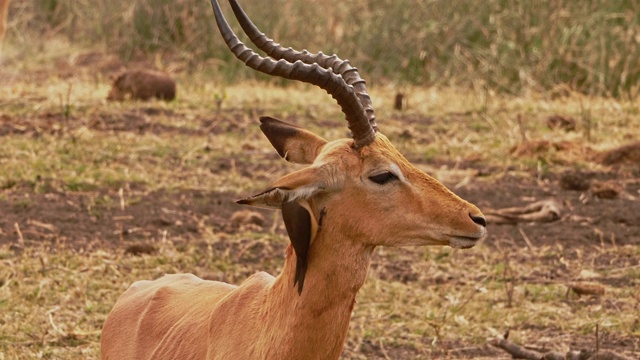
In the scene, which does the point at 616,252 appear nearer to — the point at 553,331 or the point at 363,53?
the point at 553,331

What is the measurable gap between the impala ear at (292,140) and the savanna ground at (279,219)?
1834 mm

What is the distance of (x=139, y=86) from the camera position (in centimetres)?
1171

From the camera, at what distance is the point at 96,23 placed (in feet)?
51.4

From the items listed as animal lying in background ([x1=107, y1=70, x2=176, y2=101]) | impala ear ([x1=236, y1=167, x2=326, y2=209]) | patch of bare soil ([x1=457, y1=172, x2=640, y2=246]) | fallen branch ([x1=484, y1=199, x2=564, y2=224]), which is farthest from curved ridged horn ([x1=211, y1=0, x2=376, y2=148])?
animal lying in background ([x1=107, y1=70, x2=176, y2=101])

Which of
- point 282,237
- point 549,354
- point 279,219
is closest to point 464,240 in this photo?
point 549,354

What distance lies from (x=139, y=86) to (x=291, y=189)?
799 cm

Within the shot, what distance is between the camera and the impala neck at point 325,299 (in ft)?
13.4

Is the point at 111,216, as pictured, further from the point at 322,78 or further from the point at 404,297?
the point at 322,78

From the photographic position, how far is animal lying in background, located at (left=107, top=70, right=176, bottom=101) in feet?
38.3

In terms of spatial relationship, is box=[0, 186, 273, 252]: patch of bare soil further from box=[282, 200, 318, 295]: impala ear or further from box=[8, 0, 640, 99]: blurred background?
box=[8, 0, 640, 99]: blurred background

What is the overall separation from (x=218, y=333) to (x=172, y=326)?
387 mm

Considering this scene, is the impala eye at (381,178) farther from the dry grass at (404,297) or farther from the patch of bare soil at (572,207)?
the patch of bare soil at (572,207)

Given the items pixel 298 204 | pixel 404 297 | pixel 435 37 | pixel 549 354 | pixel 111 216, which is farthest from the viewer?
pixel 435 37

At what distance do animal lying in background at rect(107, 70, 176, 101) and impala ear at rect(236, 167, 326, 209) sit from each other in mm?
7831
